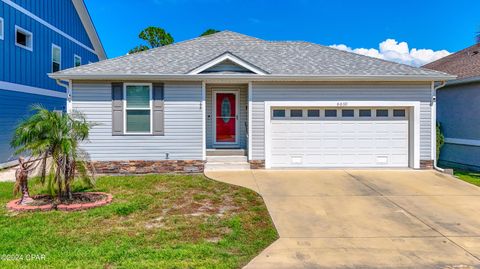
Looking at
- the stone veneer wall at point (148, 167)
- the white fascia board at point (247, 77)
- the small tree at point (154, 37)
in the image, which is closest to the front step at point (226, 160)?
the stone veneer wall at point (148, 167)

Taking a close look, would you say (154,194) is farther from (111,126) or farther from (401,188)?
(401,188)

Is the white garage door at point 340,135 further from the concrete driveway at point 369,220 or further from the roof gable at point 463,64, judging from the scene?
the roof gable at point 463,64

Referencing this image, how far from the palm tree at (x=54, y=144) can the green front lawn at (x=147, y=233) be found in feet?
2.45


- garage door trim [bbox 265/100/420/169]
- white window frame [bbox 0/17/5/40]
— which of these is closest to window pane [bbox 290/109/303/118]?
garage door trim [bbox 265/100/420/169]

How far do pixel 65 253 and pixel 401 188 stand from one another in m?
7.18

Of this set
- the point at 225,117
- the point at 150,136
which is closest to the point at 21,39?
the point at 150,136

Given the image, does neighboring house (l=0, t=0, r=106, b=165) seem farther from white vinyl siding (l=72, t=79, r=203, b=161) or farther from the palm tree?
the palm tree

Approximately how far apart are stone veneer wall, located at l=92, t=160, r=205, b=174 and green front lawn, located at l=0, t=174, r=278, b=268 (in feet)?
8.11

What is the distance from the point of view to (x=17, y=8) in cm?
1173

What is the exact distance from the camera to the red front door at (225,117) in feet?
36.2

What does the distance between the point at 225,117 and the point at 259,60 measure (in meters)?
2.30

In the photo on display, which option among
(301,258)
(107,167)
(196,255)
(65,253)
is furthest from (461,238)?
(107,167)

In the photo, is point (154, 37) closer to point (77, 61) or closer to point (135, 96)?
point (77, 61)

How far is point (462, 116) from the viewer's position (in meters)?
11.5
